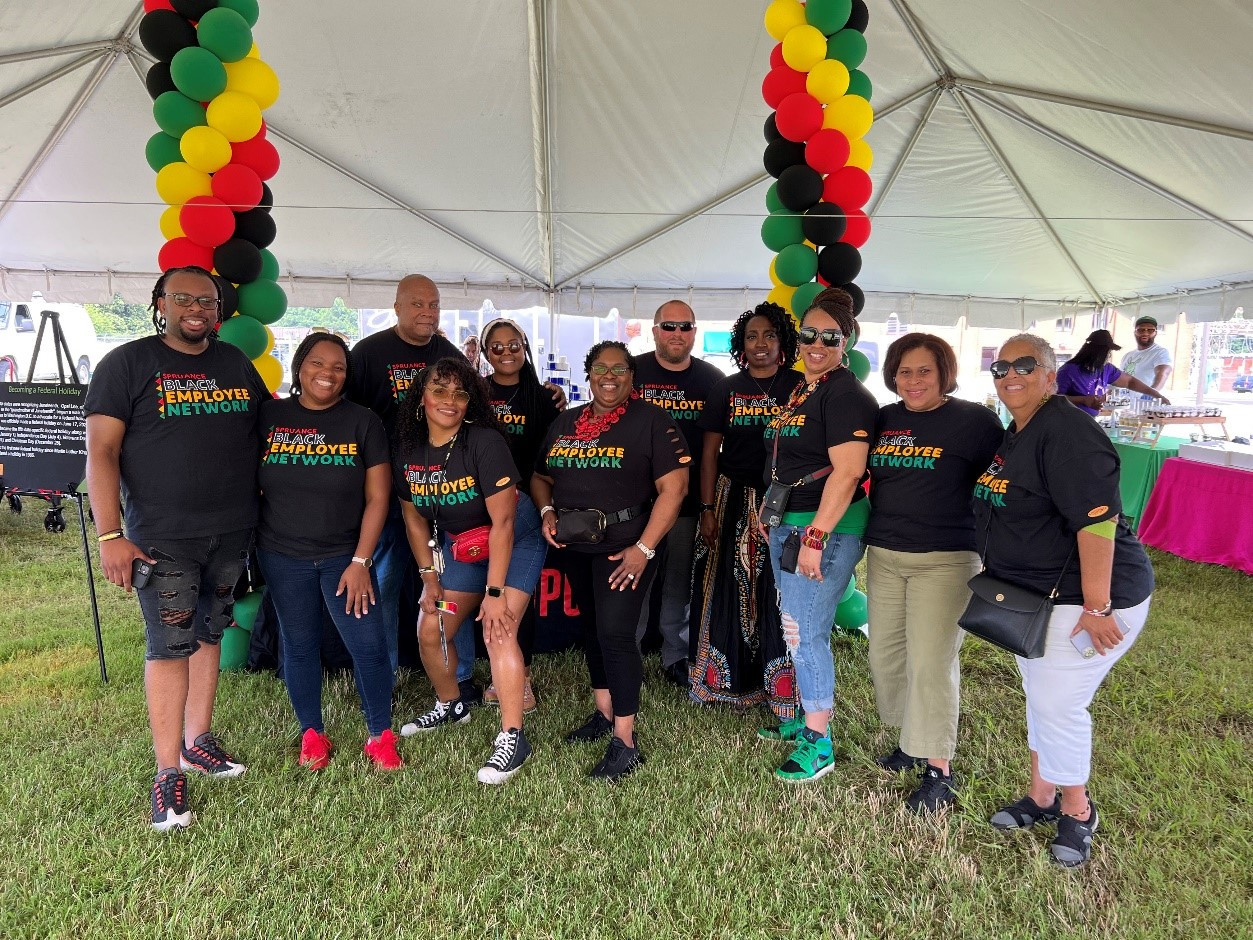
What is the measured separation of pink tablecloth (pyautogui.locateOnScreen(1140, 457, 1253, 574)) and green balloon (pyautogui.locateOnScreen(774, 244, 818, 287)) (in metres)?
3.86

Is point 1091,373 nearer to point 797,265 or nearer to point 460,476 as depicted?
point 797,265

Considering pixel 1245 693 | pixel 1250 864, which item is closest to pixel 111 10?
pixel 1250 864

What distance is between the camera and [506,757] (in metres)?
2.60

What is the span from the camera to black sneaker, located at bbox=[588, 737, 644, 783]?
258 centimetres

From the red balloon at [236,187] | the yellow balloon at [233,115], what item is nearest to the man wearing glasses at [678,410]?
the red balloon at [236,187]

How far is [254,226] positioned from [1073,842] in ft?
12.6

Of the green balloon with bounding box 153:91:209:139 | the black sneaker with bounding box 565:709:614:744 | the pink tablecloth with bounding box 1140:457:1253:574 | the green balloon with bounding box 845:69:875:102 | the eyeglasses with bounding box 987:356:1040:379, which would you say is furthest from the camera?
the pink tablecloth with bounding box 1140:457:1253:574

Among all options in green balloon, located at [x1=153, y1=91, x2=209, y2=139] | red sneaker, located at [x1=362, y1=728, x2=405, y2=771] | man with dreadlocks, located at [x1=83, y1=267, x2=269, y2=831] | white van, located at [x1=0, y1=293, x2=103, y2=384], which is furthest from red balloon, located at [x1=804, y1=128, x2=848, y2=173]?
white van, located at [x1=0, y1=293, x2=103, y2=384]

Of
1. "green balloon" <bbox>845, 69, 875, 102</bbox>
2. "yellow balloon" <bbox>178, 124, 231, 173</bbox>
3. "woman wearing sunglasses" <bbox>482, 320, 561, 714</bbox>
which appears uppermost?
"green balloon" <bbox>845, 69, 875, 102</bbox>

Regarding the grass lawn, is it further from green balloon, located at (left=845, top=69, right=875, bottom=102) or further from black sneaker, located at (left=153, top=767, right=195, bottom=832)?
green balloon, located at (left=845, top=69, right=875, bottom=102)

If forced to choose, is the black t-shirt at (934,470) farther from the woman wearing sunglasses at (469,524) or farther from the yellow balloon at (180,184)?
the yellow balloon at (180,184)

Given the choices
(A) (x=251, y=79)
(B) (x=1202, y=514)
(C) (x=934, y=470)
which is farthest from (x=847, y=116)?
(B) (x=1202, y=514)

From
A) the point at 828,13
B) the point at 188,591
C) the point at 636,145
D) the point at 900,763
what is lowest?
the point at 900,763

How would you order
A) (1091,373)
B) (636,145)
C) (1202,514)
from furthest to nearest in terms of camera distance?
(636,145) < (1091,373) < (1202,514)
